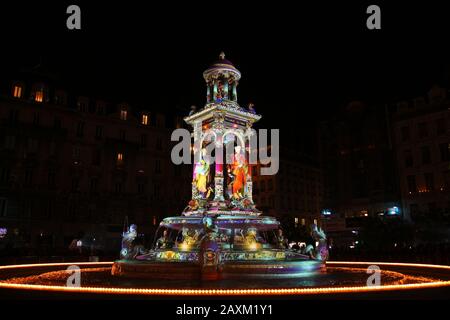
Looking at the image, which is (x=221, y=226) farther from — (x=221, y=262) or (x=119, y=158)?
(x=119, y=158)

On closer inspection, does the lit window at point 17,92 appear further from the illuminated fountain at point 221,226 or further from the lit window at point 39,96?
the illuminated fountain at point 221,226

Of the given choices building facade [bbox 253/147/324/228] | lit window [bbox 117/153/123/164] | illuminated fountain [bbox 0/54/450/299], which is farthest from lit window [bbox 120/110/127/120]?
illuminated fountain [bbox 0/54/450/299]

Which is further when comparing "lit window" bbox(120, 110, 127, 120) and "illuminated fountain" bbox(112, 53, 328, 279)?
"lit window" bbox(120, 110, 127, 120)

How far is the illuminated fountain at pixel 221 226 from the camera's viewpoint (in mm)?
14750

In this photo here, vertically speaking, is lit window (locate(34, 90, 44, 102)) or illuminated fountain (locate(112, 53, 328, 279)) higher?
lit window (locate(34, 90, 44, 102))

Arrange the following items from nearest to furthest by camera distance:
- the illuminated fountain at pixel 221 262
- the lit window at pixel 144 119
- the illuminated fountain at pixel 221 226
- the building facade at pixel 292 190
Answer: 1. the illuminated fountain at pixel 221 262
2. the illuminated fountain at pixel 221 226
3. the lit window at pixel 144 119
4. the building facade at pixel 292 190

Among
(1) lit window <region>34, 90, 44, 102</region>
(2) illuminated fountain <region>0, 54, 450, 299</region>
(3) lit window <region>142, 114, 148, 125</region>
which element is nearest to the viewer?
(2) illuminated fountain <region>0, 54, 450, 299</region>

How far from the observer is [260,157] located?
81.0 m

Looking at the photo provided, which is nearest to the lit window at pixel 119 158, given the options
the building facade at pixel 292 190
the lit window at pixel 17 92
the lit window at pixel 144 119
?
the lit window at pixel 144 119

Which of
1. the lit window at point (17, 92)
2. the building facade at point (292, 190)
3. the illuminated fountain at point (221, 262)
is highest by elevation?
the lit window at point (17, 92)

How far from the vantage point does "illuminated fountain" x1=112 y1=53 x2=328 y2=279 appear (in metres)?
14.8

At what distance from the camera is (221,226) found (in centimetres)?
1830

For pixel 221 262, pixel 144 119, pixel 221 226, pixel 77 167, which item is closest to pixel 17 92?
pixel 77 167

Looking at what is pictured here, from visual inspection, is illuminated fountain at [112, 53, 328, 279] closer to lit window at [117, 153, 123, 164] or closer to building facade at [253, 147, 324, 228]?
lit window at [117, 153, 123, 164]
